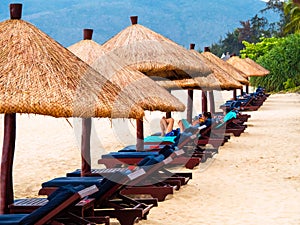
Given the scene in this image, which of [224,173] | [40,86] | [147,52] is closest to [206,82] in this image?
[147,52]

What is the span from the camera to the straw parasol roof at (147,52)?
11062 mm

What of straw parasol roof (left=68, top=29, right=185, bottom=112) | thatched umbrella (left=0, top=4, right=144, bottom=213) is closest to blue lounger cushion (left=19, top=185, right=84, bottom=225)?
thatched umbrella (left=0, top=4, right=144, bottom=213)

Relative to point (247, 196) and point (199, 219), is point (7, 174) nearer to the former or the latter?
point (199, 219)

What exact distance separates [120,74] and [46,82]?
2.69 metres

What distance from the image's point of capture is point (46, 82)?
5.85m

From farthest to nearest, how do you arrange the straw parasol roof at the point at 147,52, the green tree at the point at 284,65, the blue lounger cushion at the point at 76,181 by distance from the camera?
1. the green tree at the point at 284,65
2. the straw parasol roof at the point at 147,52
3. the blue lounger cushion at the point at 76,181

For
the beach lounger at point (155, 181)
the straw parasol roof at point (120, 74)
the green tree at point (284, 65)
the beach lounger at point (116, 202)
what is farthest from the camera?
the green tree at point (284, 65)

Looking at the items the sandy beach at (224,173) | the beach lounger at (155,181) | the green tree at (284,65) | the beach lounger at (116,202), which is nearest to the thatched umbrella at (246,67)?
the green tree at (284,65)

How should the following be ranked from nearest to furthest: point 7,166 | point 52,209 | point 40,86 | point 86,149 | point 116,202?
point 52,209 → point 40,86 → point 7,166 → point 116,202 → point 86,149

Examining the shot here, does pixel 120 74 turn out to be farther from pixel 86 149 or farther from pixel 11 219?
→ pixel 11 219

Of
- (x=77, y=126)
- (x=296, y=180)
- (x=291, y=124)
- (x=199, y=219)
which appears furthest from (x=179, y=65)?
(x=77, y=126)

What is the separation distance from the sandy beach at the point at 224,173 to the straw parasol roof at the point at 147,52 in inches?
63.9

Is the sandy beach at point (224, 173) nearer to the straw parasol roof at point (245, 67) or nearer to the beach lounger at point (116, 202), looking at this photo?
the beach lounger at point (116, 202)

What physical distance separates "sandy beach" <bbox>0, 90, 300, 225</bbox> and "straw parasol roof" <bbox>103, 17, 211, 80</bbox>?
5.32 ft
